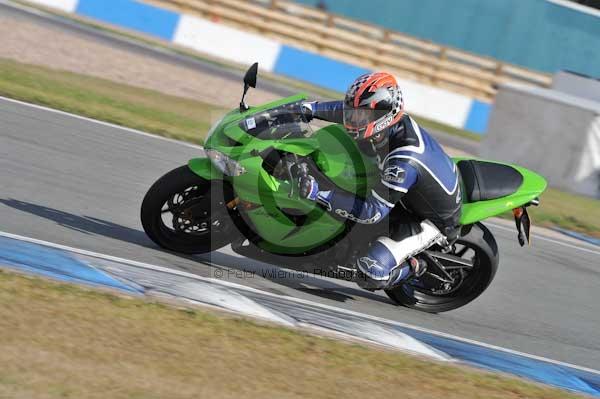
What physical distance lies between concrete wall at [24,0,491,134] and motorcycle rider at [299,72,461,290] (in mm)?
16038

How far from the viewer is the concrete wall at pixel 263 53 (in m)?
22.6

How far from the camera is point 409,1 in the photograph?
25.7 meters

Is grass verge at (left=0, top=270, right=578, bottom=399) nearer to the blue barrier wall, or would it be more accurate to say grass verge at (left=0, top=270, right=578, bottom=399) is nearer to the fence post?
the fence post

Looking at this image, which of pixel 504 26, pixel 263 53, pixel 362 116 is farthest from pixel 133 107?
pixel 504 26

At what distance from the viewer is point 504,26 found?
83.0 feet

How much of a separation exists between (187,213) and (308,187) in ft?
2.85

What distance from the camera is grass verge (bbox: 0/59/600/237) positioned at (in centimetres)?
1201

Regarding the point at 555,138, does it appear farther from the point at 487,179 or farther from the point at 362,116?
the point at 362,116

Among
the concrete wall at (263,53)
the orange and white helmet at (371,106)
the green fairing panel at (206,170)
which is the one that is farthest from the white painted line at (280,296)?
the concrete wall at (263,53)

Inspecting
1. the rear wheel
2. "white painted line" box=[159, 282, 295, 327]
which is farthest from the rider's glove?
the rear wheel

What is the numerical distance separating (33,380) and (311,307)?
2.65 metres

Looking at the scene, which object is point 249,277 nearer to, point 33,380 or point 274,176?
point 274,176

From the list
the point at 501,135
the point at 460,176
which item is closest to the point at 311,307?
the point at 460,176

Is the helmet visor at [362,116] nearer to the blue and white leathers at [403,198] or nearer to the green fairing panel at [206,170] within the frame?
the blue and white leathers at [403,198]
